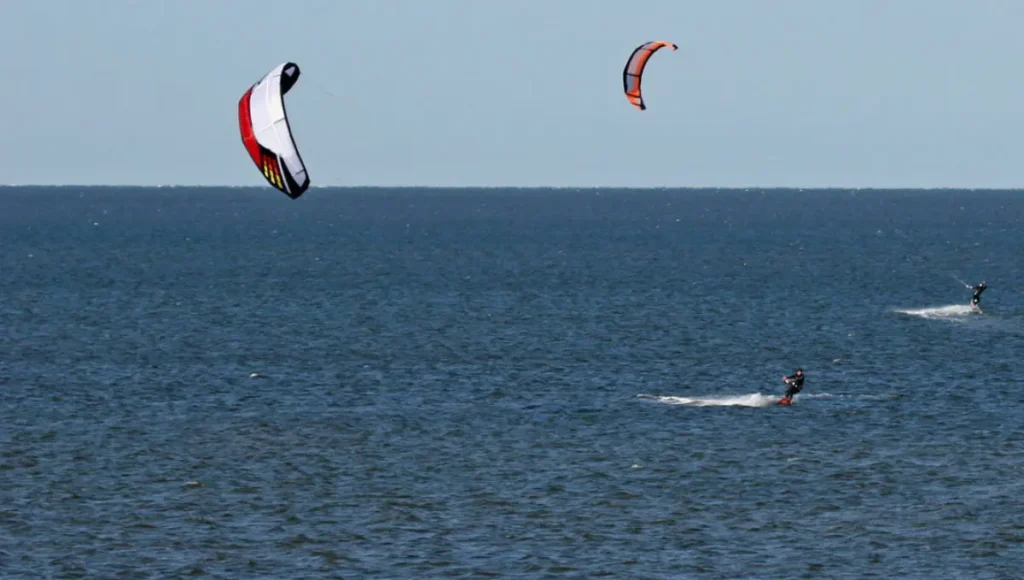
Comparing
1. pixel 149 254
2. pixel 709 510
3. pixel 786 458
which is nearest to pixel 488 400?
pixel 786 458

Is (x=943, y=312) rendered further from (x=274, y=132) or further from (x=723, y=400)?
(x=274, y=132)

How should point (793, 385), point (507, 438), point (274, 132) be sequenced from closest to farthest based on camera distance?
point (274, 132), point (507, 438), point (793, 385)

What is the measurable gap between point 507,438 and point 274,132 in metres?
15.9

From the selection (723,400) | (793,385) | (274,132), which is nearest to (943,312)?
(723,400)

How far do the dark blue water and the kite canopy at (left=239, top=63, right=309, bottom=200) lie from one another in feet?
29.5

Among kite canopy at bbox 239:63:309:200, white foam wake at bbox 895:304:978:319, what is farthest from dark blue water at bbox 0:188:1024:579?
kite canopy at bbox 239:63:309:200

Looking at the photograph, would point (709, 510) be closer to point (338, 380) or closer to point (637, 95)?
point (637, 95)

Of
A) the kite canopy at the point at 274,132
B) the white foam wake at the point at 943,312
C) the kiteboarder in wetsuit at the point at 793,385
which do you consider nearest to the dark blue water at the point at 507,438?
the white foam wake at the point at 943,312

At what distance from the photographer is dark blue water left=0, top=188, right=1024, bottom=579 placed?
39906mm

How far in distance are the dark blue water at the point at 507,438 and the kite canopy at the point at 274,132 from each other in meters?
8.99

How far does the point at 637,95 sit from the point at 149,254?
121895mm

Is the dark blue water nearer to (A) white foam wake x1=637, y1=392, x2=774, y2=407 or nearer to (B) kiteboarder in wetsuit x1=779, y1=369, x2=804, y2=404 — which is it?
(A) white foam wake x1=637, y1=392, x2=774, y2=407

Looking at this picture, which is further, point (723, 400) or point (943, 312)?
point (943, 312)

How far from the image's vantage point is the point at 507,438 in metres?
55.0
